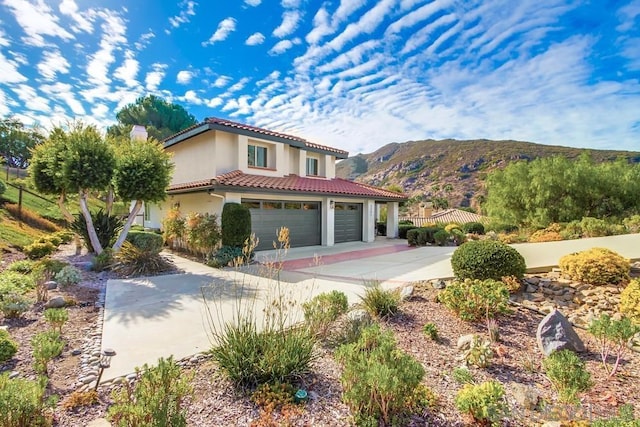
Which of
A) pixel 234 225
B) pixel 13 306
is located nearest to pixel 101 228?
pixel 234 225

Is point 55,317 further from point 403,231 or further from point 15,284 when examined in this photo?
point 403,231

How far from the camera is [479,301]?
5.37 m

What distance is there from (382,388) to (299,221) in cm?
1316

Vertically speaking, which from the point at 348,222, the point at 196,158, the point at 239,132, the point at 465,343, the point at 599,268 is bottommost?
the point at 465,343

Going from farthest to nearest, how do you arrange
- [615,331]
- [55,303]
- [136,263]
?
[136,263] < [55,303] < [615,331]

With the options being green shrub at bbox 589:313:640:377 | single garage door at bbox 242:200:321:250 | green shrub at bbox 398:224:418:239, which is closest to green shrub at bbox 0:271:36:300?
single garage door at bbox 242:200:321:250

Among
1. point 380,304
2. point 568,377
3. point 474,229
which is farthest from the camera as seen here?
point 474,229

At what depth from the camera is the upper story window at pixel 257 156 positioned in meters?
15.5

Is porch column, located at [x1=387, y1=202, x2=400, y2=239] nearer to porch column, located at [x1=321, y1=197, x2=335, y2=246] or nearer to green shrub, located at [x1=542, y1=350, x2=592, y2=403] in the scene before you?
porch column, located at [x1=321, y1=197, x2=335, y2=246]

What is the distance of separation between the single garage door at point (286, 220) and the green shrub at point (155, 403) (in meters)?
9.96

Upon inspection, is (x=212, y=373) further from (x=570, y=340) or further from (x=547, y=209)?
(x=547, y=209)

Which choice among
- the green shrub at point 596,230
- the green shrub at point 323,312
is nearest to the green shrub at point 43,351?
the green shrub at point 323,312

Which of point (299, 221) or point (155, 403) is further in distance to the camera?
point (299, 221)

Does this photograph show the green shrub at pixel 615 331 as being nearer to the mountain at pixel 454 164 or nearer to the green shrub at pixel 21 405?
the green shrub at pixel 21 405
